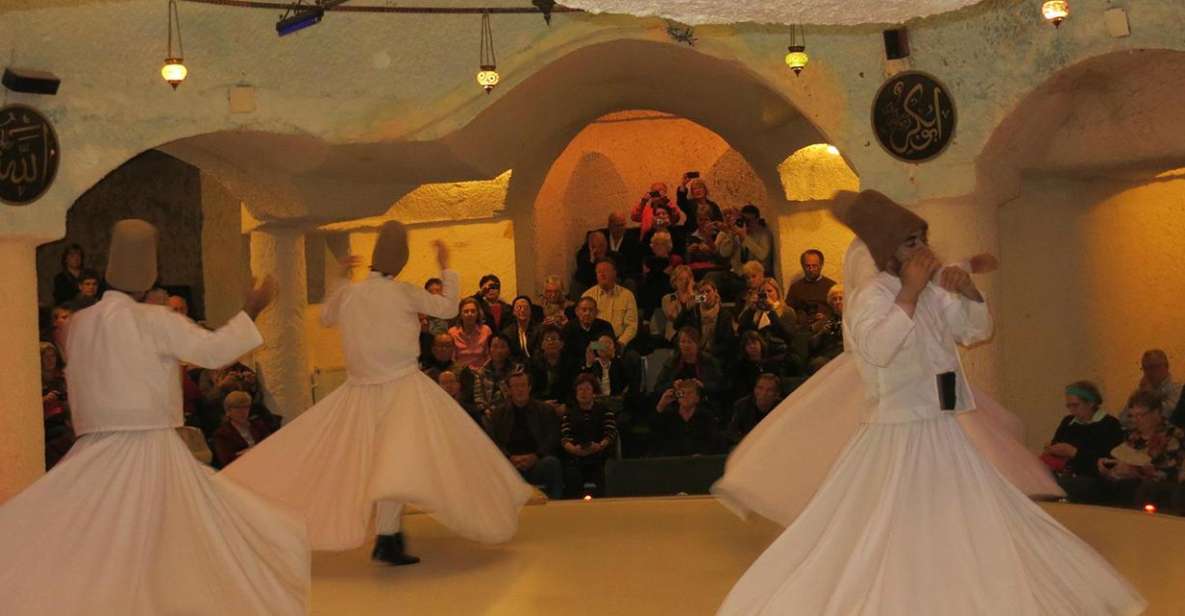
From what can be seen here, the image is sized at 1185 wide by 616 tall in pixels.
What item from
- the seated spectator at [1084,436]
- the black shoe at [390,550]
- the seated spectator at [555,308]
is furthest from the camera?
the seated spectator at [555,308]

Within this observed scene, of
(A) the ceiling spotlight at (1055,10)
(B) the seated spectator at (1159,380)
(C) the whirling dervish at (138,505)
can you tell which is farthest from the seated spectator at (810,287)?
(C) the whirling dervish at (138,505)

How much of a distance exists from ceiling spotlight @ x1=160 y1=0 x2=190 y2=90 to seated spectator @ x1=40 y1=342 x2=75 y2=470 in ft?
7.20

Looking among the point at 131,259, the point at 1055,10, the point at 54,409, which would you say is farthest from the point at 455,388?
the point at 131,259

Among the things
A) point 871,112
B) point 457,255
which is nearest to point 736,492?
point 871,112

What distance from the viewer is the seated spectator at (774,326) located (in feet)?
37.8

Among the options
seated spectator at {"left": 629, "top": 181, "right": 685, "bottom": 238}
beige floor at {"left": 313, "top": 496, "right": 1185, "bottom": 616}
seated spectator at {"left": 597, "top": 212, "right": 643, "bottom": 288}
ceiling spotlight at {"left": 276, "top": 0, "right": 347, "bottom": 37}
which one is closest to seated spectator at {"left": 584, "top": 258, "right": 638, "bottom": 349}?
seated spectator at {"left": 597, "top": 212, "right": 643, "bottom": 288}

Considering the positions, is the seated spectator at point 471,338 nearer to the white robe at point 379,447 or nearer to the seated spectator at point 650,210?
the seated spectator at point 650,210

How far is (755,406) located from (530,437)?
58.0 inches

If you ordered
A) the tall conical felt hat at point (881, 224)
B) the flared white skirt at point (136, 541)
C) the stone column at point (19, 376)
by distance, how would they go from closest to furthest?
the tall conical felt hat at point (881, 224)
the flared white skirt at point (136, 541)
the stone column at point (19, 376)

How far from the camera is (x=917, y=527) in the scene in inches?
199

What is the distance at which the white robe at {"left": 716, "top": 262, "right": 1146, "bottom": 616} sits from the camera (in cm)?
497

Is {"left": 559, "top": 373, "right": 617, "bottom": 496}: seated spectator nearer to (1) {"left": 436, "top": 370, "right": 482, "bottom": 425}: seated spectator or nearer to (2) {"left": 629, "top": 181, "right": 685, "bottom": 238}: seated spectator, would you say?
(1) {"left": 436, "top": 370, "right": 482, "bottom": 425}: seated spectator

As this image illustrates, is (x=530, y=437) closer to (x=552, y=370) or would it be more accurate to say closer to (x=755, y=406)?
(x=552, y=370)

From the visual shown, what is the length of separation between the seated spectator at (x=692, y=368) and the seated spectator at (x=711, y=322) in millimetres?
198
